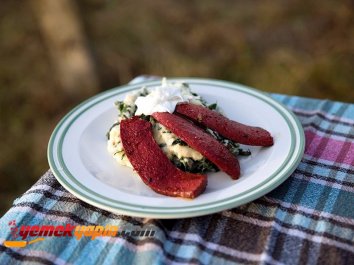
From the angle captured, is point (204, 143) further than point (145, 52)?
No

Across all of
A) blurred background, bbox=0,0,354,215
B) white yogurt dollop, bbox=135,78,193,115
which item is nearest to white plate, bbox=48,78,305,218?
white yogurt dollop, bbox=135,78,193,115

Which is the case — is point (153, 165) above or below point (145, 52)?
above

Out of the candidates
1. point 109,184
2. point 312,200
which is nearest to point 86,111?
point 109,184

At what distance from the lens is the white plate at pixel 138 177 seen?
4.15 ft

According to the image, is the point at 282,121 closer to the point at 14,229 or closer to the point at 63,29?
the point at 14,229

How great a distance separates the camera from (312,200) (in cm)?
137

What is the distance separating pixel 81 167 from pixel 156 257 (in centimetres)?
44

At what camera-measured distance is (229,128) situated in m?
1.52

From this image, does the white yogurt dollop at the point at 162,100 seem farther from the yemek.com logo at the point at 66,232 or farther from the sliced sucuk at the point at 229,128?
the yemek.com logo at the point at 66,232

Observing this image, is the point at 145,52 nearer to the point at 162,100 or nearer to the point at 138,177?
the point at 162,100

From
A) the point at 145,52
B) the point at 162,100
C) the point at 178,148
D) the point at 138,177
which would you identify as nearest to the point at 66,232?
the point at 138,177

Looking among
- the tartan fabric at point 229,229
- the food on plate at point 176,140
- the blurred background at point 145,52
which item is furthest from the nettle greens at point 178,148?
the blurred background at point 145,52

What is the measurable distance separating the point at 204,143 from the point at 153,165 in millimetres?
172

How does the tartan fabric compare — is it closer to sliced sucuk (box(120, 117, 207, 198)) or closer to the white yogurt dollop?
sliced sucuk (box(120, 117, 207, 198))
